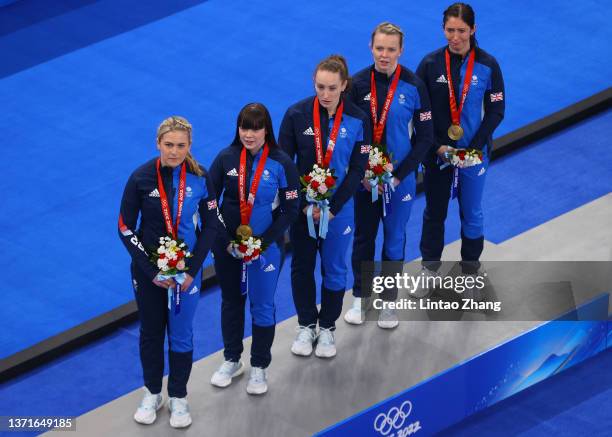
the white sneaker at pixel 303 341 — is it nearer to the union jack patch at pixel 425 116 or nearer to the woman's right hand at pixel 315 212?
the woman's right hand at pixel 315 212

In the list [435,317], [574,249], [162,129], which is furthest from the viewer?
[574,249]

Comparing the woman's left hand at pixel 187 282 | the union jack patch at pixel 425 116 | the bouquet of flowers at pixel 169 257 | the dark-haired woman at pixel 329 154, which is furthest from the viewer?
the union jack patch at pixel 425 116

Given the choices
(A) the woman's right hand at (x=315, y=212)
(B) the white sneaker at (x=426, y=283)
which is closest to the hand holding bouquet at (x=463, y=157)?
(B) the white sneaker at (x=426, y=283)

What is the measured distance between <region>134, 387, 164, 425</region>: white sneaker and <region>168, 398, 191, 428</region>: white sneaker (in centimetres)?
10

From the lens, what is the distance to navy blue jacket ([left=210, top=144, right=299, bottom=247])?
21.2ft

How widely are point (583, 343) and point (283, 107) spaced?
378 centimetres

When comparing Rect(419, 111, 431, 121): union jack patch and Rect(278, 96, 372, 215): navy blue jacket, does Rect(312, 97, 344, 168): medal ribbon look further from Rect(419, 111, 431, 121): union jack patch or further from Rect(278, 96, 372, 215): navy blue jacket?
Rect(419, 111, 431, 121): union jack patch

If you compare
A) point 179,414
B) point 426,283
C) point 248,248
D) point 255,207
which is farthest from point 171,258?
point 426,283

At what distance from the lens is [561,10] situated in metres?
12.4

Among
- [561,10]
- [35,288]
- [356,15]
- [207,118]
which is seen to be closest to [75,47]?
[207,118]

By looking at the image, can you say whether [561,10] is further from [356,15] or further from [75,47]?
[75,47]

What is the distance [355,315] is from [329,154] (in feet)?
4.18

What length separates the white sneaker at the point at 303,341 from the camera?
23.7ft

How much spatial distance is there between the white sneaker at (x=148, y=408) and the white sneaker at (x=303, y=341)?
Answer: 937mm
